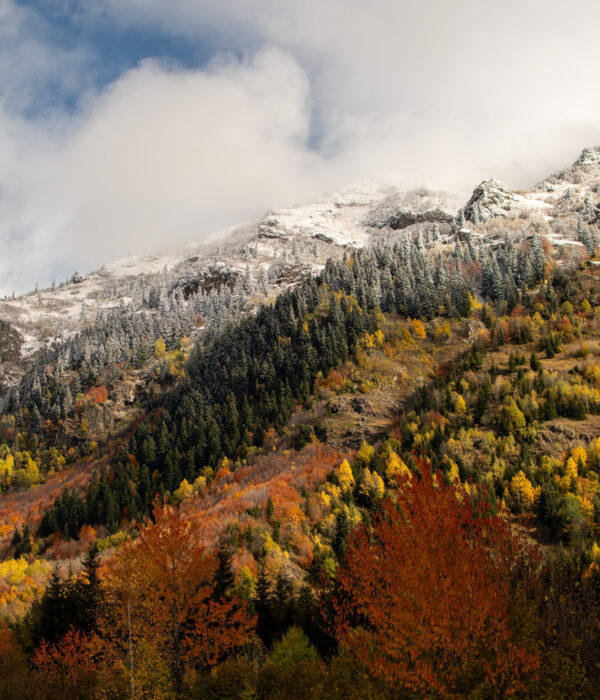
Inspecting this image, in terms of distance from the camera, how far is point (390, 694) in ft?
75.2

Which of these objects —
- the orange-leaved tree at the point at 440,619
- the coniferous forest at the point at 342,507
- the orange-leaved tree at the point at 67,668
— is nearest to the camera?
the orange-leaved tree at the point at 440,619

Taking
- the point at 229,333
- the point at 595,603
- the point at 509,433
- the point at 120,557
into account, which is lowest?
the point at 595,603

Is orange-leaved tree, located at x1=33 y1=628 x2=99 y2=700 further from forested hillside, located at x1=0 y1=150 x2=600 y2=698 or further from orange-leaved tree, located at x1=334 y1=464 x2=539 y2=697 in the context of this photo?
orange-leaved tree, located at x1=334 y1=464 x2=539 y2=697

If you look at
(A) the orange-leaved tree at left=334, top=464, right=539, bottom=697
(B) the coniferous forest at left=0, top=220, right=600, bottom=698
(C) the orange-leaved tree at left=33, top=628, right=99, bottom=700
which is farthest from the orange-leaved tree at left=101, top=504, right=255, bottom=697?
(C) the orange-leaved tree at left=33, top=628, right=99, bottom=700

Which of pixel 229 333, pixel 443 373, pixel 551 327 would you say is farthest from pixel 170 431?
pixel 551 327

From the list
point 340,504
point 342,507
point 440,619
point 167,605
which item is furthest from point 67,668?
point 340,504

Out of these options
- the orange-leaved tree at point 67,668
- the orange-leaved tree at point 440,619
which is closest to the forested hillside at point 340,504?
the orange-leaved tree at point 440,619

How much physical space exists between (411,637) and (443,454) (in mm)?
78377

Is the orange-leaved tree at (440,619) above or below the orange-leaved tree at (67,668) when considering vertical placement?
above

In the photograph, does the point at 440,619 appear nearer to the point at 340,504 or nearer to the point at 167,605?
the point at 167,605

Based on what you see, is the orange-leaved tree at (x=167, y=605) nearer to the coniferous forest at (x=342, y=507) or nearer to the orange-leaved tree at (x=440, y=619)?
the coniferous forest at (x=342, y=507)

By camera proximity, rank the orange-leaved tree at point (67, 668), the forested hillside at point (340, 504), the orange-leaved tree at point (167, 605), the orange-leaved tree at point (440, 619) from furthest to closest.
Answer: the orange-leaved tree at point (67, 668), the orange-leaved tree at point (167, 605), the forested hillside at point (340, 504), the orange-leaved tree at point (440, 619)

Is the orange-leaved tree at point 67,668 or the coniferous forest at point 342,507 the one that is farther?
the orange-leaved tree at point 67,668

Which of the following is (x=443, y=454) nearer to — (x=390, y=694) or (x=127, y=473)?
(x=390, y=694)
